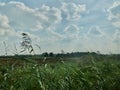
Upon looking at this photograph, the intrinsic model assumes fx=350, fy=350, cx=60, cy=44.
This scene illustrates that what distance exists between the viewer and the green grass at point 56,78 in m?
6.58

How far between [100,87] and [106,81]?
36 centimetres

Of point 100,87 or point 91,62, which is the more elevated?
point 91,62

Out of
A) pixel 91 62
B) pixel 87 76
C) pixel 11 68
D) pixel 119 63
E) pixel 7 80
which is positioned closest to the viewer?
pixel 7 80

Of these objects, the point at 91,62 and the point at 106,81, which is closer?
the point at 106,81

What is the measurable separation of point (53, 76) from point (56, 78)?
0.07 metres

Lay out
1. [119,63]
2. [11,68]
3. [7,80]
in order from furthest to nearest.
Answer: [119,63] → [11,68] → [7,80]

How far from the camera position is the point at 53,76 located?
7.02 m

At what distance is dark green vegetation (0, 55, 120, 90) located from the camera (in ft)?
21.6

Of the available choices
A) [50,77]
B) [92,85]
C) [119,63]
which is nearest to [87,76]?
[92,85]

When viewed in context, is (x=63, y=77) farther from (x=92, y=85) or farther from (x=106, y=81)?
(x=106, y=81)

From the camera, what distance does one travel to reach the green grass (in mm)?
6582

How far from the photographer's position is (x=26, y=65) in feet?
24.5

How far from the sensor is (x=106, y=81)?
800 cm

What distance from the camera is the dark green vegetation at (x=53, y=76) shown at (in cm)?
660
